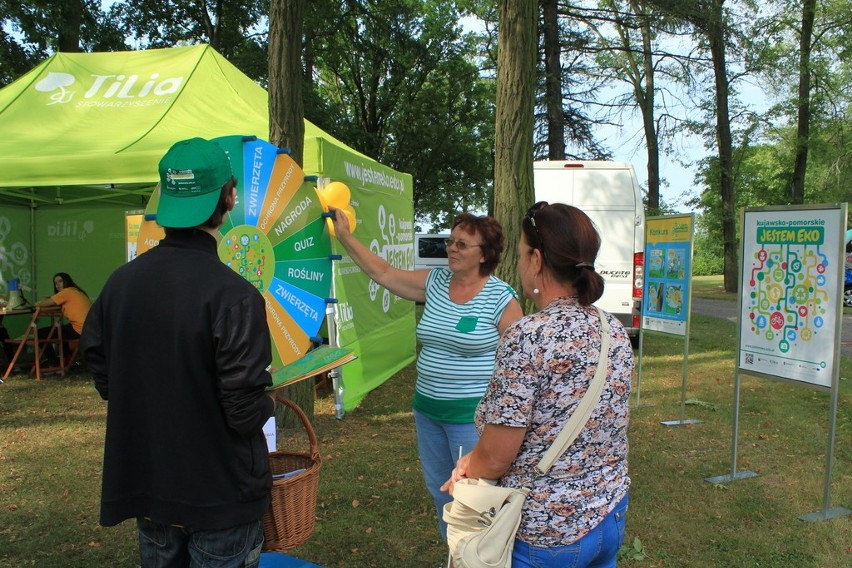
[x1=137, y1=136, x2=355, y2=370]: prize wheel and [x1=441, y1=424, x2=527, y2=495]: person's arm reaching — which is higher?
[x1=137, y1=136, x2=355, y2=370]: prize wheel

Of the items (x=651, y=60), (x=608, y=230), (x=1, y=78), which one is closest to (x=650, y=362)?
(x=608, y=230)

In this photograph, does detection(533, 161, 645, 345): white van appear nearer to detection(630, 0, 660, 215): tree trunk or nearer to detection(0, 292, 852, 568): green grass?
detection(0, 292, 852, 568): green grass

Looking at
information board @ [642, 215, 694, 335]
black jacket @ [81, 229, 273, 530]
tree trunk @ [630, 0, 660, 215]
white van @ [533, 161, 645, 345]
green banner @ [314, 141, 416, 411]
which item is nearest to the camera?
black jacket @ [81, 229, 273, 530]

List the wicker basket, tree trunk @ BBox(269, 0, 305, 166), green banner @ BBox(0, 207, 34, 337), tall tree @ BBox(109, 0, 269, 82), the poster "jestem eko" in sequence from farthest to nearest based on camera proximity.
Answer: tall tree @ BBox(109, 0, 269, 82) → green banner @ BBox(0, 207, 34, 337) → tree trunk @ BBox(269, 0, 305, 166) → the poster "jestem eko" → the wicker basket

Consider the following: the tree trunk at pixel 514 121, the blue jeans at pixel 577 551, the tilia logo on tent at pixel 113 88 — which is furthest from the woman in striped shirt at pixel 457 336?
the tilia logo on tent at pixel 113 88

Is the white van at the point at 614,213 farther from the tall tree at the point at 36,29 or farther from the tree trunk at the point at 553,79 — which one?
the tall tree at the point at 36,29

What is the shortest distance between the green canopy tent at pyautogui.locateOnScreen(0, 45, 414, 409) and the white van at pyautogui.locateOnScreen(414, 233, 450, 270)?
35.4 feet

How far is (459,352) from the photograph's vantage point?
2.89 m

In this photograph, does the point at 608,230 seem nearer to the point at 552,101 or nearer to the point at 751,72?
the point at 552,101

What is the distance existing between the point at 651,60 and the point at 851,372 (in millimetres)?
17409

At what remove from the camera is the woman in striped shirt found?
2863 millimetres

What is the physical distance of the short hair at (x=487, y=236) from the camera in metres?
2.99

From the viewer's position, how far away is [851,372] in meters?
9.39

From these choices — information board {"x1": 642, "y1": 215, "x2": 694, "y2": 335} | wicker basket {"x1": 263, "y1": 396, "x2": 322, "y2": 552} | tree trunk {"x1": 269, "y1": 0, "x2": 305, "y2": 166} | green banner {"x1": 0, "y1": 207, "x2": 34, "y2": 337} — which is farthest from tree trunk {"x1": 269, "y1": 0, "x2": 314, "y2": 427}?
green banner {"x1": 0, "y1": 207, "x2": 34, "y2": 337}
